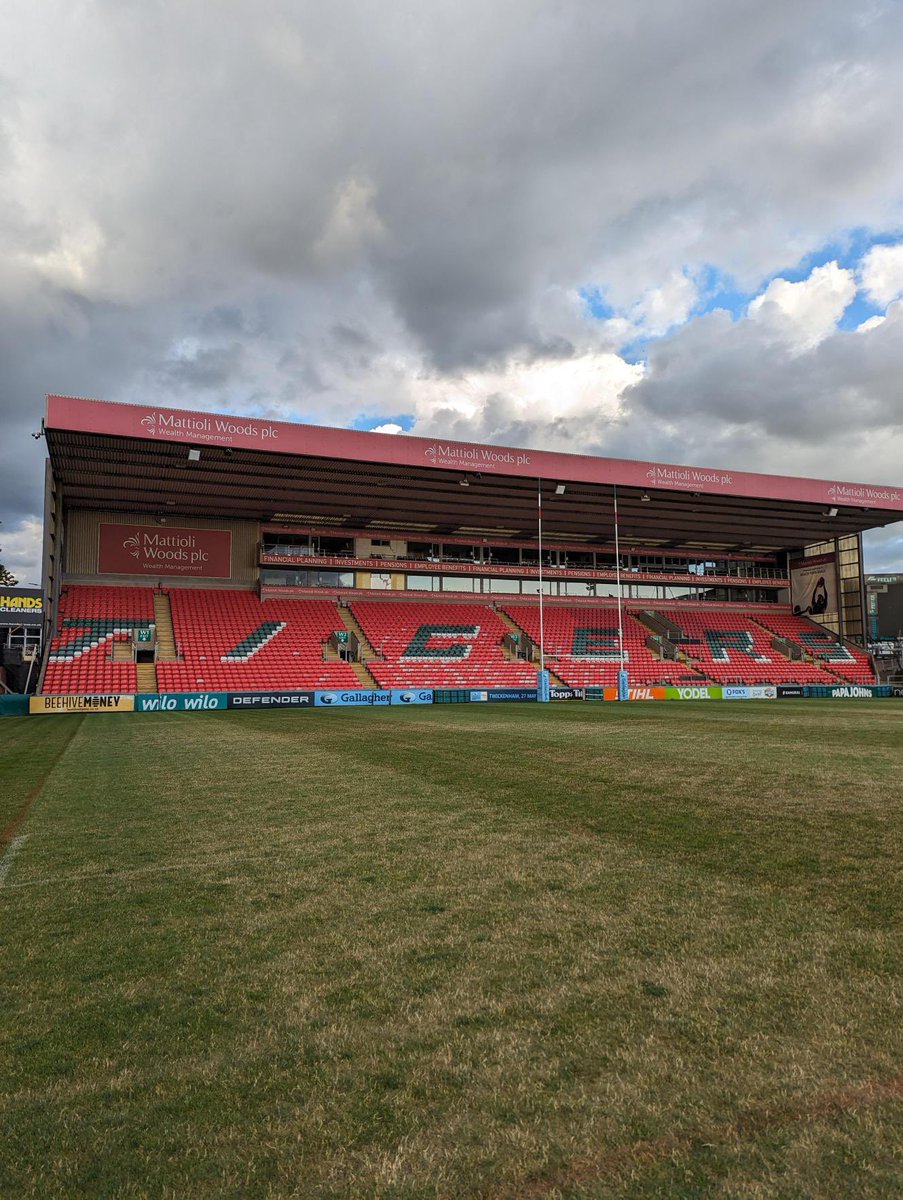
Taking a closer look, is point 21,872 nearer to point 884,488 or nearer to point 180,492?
point 180,492

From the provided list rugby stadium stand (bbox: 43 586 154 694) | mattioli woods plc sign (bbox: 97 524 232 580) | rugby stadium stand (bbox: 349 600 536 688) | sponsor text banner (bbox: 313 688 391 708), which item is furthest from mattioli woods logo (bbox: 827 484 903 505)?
rugby stadium stand (bbox: 43 586 154 694)

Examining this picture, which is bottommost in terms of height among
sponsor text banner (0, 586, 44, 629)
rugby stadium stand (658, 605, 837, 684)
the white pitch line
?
the white pitch line

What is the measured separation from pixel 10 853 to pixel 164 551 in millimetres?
37506

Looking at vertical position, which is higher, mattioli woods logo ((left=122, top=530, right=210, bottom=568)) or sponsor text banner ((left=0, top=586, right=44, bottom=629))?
mattioli woods logo ((left=122, top=530, right=210, bottom=568))

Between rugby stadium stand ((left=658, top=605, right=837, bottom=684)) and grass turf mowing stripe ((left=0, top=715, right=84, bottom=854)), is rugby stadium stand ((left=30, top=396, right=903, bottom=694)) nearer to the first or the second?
rugby stadium stand ((left=658, top=605, right=837, bottom=684))

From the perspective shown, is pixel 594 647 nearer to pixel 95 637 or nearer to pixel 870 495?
pixel 870 495

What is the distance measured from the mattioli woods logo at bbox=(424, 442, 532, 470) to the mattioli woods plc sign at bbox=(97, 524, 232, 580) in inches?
595

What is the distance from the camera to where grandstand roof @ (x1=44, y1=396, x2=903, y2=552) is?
3161 centimetres

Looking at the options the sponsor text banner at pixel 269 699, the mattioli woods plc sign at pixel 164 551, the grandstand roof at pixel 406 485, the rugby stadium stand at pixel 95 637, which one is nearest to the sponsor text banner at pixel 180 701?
the sponsor text banner at pixel 269 699

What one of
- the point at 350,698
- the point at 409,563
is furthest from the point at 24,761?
the point at 409,563

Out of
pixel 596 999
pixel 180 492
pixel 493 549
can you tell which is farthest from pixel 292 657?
pixel 596 999

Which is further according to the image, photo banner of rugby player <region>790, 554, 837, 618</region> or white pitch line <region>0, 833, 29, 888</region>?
photo banner of rugby player <region>790, 554, 837, 618</region>

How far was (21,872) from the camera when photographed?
18.0 ft

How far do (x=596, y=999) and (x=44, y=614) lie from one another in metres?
35.5
